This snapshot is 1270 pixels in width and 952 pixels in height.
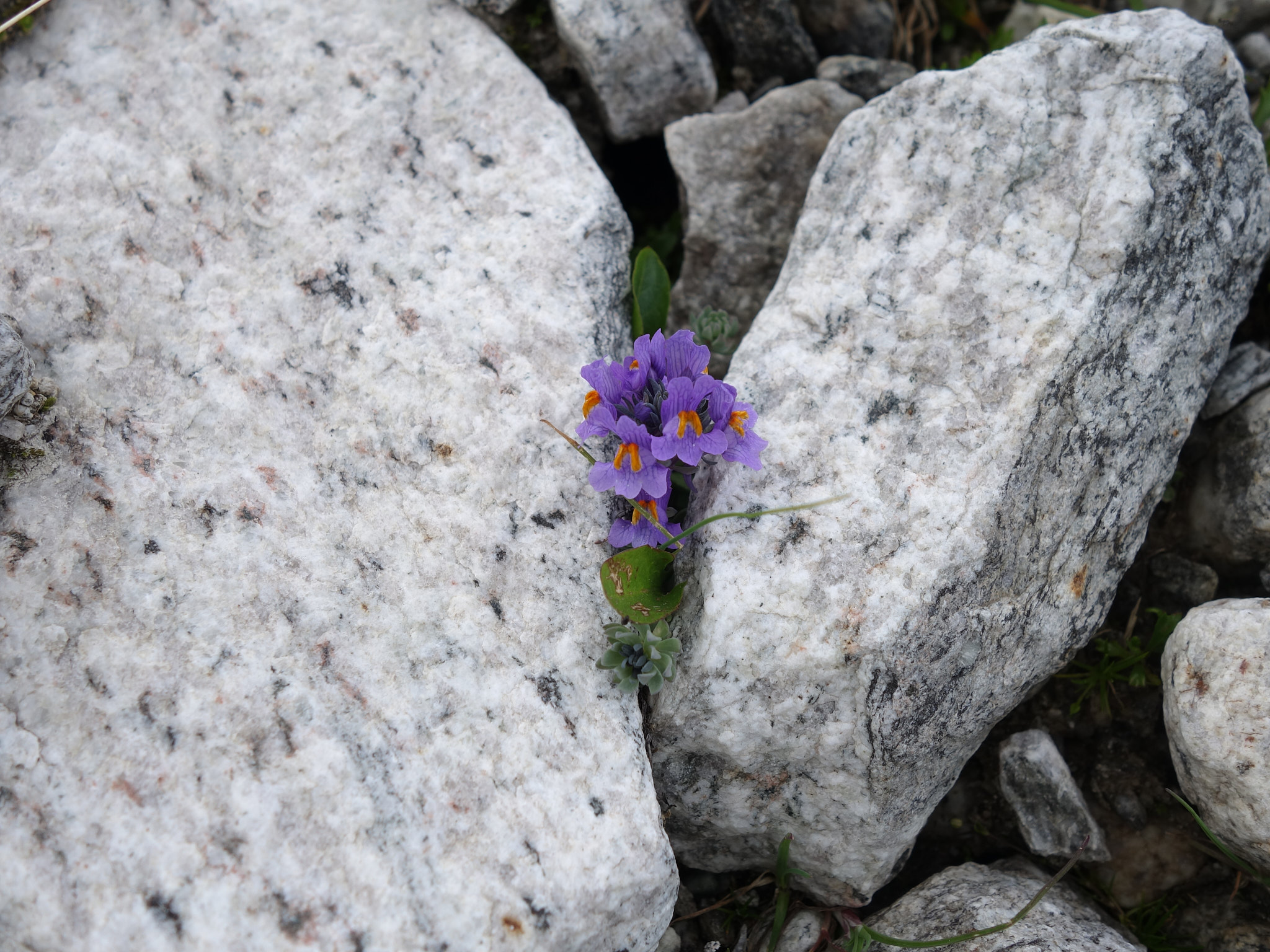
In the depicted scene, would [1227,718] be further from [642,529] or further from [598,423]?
[598,423]

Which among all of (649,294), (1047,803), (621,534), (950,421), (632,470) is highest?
(649,294)

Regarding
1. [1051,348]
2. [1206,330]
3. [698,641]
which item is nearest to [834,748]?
[698,641]

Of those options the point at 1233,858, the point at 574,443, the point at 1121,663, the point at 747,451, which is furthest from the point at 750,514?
the point at 1233,858

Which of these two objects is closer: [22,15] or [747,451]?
[747,451]

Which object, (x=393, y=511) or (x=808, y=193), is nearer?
(x=393, y=511)

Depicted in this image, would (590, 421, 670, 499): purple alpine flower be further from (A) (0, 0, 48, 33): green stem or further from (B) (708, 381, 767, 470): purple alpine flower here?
(A) (0, 0, 48, 33): green stem

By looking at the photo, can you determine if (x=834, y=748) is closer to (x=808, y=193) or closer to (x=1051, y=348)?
(x=1051, y=348)

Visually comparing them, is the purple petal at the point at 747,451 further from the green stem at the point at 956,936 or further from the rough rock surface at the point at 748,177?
the green stem at the point at 956,936
